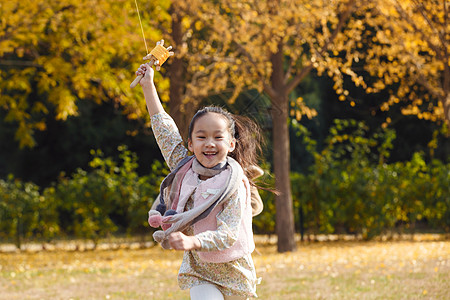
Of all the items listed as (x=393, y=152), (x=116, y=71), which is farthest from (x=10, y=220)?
(x=393, y=152)

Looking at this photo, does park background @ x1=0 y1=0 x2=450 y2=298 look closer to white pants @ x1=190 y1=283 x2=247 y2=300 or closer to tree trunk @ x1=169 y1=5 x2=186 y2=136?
tree trunk @ x1=169 y1=5 x2=186 y2=136

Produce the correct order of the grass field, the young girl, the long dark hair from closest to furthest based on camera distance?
the young girl
the long dark hair
the grass field

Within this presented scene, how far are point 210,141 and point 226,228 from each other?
39cm

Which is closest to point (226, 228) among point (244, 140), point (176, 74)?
point (244, 140)

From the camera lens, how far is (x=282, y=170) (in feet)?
32.4

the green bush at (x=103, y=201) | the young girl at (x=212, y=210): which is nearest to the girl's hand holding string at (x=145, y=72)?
the young girl at (x=212, y=210)

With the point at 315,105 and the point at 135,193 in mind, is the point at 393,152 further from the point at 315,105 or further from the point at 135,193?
the point at 135,193

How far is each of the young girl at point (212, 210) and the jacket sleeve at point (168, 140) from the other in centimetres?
12

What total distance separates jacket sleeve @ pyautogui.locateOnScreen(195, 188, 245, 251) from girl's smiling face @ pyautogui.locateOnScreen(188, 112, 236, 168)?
0.60 feet

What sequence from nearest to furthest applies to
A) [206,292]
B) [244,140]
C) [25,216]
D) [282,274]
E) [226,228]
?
[226,228] < [206,292] < [244,140] < [282,274] < [25,216]

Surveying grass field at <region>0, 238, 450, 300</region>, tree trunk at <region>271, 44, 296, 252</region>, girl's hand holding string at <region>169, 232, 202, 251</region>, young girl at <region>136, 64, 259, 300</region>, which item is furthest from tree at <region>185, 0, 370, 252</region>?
girl's hand holding string at <region>169, 232, 202, 251</region>

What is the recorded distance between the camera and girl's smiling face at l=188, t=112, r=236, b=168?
2.75 meters

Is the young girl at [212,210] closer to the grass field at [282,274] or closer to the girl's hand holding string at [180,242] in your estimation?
the girl's hand holding string at [180,242]

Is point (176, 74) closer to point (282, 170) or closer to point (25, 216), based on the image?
point (282, 170)
